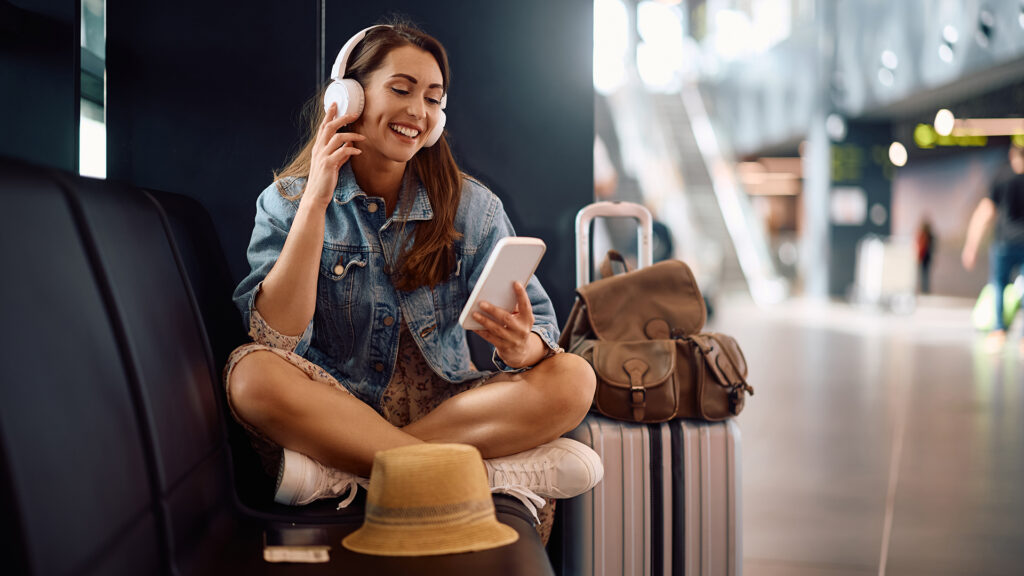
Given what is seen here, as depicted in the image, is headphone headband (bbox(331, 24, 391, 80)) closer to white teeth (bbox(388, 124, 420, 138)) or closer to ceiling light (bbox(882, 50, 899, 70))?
white teeth (bbox(388, 124, 420, 138))

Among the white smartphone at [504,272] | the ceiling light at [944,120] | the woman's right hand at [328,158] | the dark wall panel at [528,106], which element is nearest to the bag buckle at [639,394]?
the white smartphone at [504,272]

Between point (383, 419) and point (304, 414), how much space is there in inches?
6.9

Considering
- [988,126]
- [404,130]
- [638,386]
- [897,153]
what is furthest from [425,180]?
[897,153]

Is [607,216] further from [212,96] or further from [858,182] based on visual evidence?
[858,182]

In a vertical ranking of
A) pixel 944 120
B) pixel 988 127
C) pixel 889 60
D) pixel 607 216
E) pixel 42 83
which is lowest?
pixel 607 216

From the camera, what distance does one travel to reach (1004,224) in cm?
837

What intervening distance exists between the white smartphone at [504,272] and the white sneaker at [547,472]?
324 millimetres

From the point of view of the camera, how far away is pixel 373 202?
2148 mm

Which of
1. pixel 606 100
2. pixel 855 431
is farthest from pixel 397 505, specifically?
pixel 606 100

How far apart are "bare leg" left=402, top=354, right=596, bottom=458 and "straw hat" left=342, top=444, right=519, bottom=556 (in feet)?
1.17

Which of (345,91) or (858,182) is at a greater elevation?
(858,182)

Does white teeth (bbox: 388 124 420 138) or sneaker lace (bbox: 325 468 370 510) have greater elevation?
white teeth (bbox: 388 124 420 138)

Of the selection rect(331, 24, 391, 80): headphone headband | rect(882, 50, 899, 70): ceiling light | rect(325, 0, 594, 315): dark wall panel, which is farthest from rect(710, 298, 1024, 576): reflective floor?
rect(882, 50, 899, 70): ceiling light

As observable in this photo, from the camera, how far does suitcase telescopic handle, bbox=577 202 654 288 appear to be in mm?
2592
